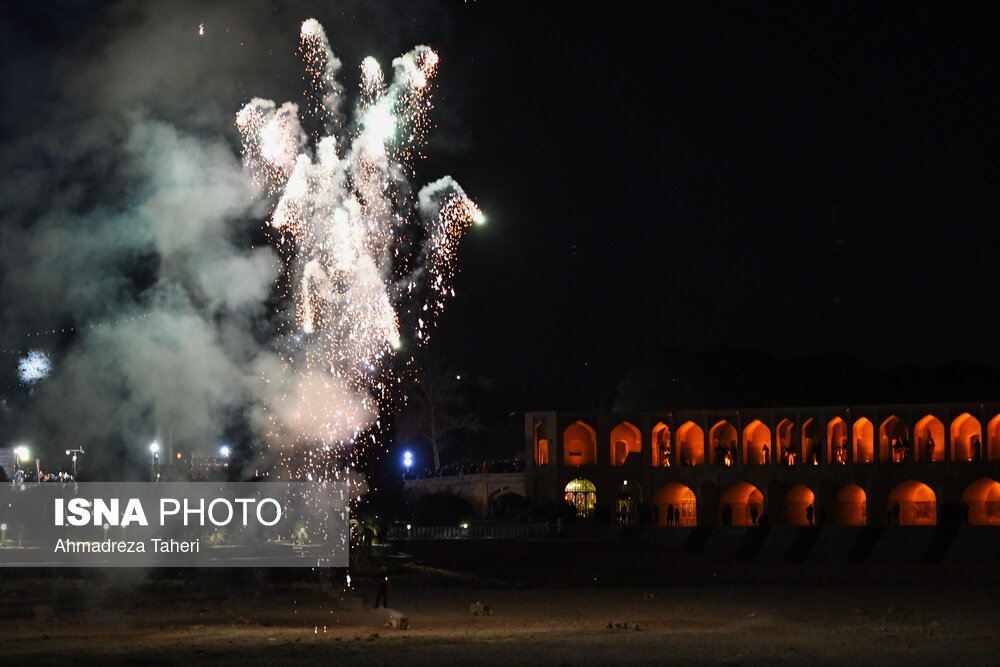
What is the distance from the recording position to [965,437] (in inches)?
1703

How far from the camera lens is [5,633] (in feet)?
62.5

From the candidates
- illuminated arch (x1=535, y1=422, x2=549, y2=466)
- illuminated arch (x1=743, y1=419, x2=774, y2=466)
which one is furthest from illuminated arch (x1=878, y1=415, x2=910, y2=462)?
illuminated arch (x1=535, y1=422, x2=549, y2=466)

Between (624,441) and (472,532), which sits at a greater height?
(624,441)

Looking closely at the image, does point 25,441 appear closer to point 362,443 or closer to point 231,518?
point 362,443

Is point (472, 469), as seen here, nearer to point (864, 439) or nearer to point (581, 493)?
point (581, 493)

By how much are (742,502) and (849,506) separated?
3796mm

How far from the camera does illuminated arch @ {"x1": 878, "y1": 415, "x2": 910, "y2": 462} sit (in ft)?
144

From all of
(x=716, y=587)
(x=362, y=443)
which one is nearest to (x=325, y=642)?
(x=716, y=587)

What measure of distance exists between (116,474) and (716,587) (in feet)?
44.0

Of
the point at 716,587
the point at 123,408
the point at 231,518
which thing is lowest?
the point at 716,587

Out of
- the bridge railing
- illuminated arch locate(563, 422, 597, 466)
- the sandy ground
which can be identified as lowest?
the sandy ground

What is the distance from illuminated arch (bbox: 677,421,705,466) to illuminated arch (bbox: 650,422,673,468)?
1.56ft

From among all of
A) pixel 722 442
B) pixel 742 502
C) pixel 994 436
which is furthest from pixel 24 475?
pixel 994 436

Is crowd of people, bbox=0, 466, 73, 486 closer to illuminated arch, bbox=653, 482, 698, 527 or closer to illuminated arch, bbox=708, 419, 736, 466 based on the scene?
illuminated arch, bbox=653, 482, 698, 527
